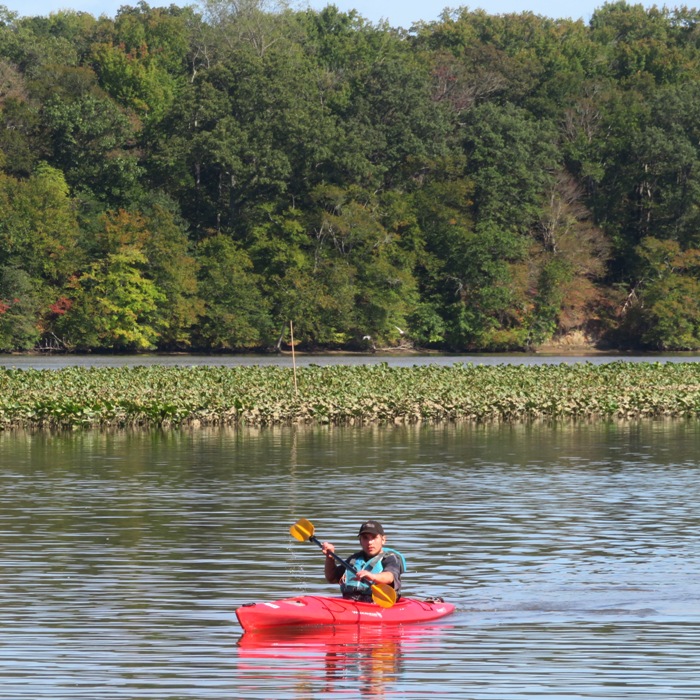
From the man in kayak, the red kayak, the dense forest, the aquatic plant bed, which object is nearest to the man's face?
the man in kayak

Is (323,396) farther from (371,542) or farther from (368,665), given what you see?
(368,665)

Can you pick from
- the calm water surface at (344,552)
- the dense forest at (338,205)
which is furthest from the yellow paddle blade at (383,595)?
the dense forest at (338,205)

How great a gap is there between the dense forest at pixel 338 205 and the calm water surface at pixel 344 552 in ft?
156

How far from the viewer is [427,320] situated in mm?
85312

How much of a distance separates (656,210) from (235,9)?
1259 inches

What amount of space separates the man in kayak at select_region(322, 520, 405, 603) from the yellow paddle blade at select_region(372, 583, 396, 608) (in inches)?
4.9

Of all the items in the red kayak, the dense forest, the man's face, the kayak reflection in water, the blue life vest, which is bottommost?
the kayak reflection in water

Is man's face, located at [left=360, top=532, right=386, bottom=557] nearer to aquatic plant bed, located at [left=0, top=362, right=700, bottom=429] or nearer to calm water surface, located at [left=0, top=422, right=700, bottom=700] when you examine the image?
calm water surface, located at [left=0, top=422, right=700, bottom=700]

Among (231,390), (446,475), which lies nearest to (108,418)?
(231,390)

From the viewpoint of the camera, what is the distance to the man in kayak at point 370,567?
14.5 meters

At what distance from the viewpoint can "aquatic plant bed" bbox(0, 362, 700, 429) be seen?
38562mm

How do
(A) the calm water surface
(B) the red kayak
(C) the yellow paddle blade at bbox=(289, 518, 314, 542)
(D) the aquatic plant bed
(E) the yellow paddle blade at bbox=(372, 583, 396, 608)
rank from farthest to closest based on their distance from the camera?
1. (D) the aquatic plant bed
2. (C) the yellow paddle blade at bbox=(289, 518, 314, 542)
3. (E) the yellow paddle blade at bbox=(372, 583, 396, 608)
4. (B) the red kayak
5. (A) the calm water surface

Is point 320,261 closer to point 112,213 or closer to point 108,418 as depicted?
point 112,213

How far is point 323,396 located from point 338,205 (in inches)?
1704
